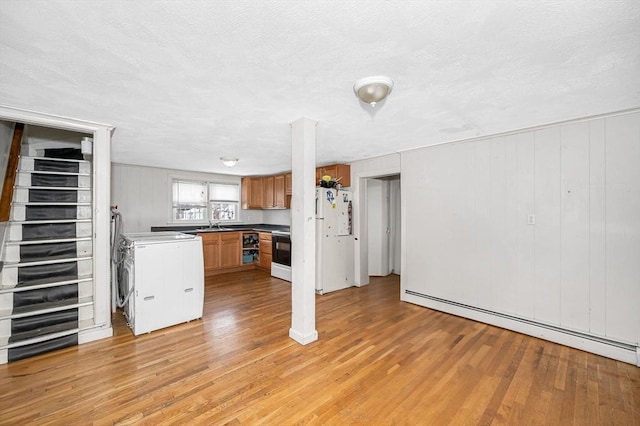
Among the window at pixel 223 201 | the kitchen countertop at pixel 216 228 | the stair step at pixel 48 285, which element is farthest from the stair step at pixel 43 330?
the window at pixel 223 201

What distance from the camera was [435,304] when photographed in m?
3.67

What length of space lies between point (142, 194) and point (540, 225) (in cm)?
657

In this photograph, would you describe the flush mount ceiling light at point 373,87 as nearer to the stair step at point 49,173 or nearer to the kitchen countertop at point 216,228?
the stair step at point 49,173

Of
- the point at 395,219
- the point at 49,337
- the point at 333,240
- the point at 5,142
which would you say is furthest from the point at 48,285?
the point at 395,219

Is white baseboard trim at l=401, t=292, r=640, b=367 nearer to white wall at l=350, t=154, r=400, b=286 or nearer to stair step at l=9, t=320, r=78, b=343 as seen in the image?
white wall at l=350, t=154, r=400, b=286

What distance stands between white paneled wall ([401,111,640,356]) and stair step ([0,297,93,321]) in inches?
163

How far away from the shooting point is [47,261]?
2.63 metres

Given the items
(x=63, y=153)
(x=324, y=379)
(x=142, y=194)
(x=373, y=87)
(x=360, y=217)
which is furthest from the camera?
(x=142, y=194)

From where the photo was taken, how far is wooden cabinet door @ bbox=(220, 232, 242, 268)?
5.68m

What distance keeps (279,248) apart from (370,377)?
351 cm

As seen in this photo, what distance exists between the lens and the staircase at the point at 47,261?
96.7 inches

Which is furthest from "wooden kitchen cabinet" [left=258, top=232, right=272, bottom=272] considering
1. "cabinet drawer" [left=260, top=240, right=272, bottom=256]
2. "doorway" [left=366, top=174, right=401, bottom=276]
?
"doorway" [left=366, top=174, right=401, bottom=276]

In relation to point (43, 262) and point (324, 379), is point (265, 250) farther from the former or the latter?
point (324, 379)

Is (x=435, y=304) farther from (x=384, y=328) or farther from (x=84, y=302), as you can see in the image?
(x=84, y=302)
